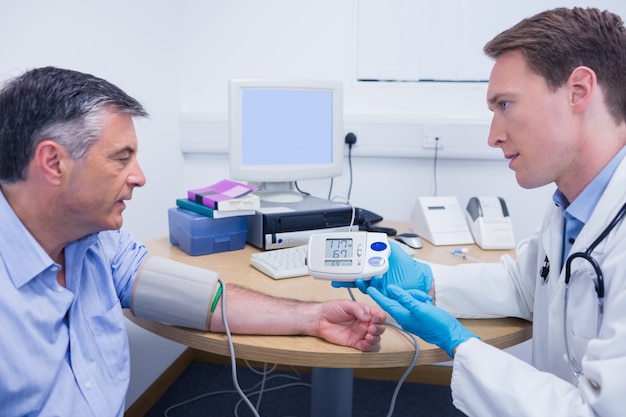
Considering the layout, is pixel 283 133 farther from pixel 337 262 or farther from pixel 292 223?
pixel 337 262

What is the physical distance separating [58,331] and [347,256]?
544 mm

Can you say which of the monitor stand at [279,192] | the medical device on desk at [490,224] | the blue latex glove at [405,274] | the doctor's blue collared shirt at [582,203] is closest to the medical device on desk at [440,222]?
the medical device on desk at [490,224]

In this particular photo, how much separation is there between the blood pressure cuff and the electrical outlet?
125 cm

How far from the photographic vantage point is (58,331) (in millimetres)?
906

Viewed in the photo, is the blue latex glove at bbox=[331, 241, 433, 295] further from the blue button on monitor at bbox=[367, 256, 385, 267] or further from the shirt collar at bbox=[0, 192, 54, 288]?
the shirt collar at bbox=[0, 192, 54, 288]

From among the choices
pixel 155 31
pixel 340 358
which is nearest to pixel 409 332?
pixel 340 358

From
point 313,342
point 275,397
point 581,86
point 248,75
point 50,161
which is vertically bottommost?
point 275,397

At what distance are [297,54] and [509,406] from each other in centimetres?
171

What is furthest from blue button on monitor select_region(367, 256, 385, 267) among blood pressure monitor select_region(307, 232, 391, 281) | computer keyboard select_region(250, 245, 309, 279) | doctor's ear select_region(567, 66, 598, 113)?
doctor's ear select_region(567, 66, 598, 113)

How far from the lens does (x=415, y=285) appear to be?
1.18 meters

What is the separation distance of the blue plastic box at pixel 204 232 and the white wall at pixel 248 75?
1.29 ft

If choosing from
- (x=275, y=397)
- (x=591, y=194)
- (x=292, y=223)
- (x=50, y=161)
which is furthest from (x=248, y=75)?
(x=591, y=194)

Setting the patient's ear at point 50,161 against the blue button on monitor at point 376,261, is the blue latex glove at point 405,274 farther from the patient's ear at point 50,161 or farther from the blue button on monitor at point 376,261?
the patient's ear at point 50,161

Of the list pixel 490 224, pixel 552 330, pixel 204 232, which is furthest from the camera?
pixel 490 224
